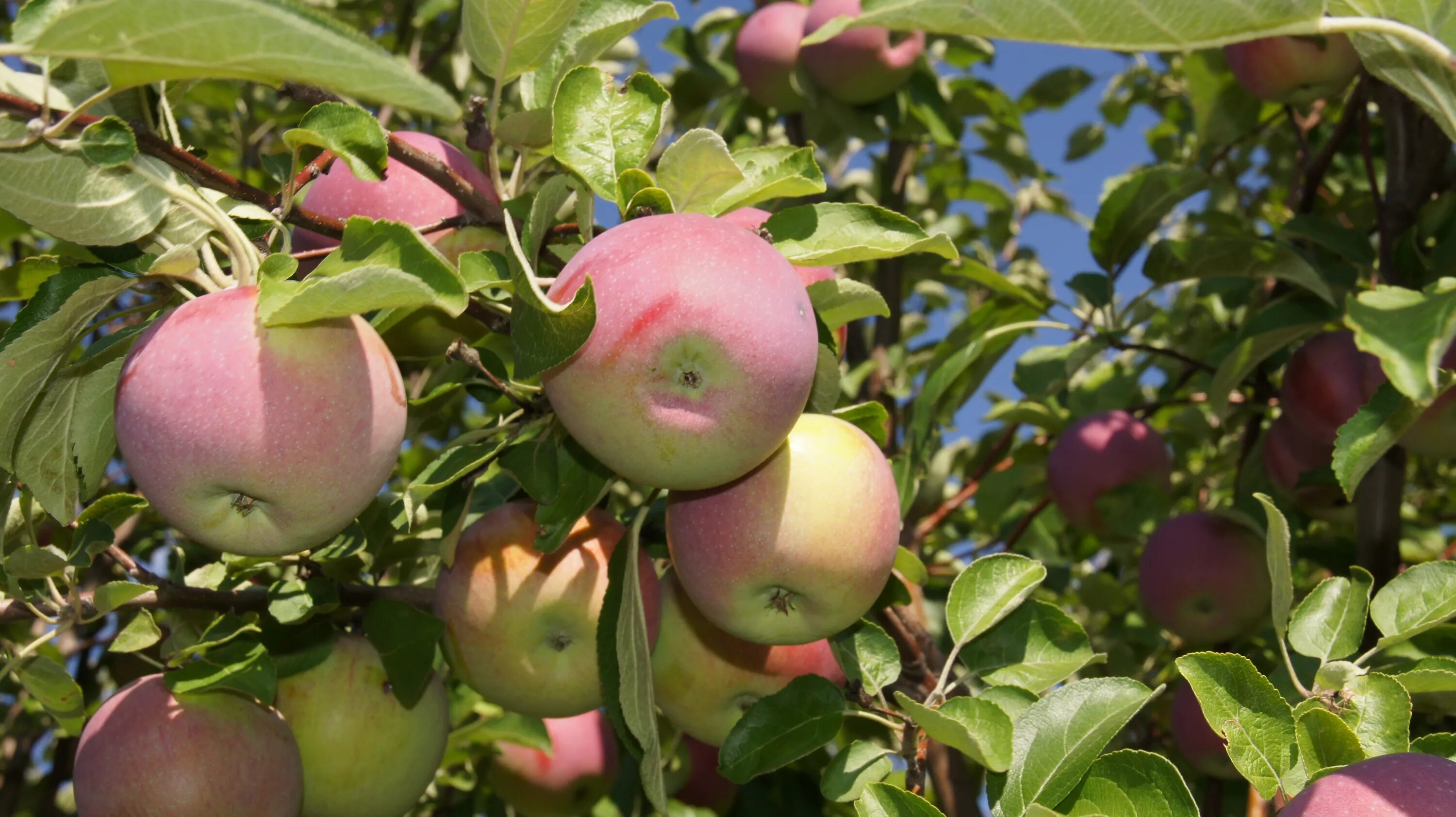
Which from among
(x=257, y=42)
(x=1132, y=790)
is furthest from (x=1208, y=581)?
(x=257, y=42)

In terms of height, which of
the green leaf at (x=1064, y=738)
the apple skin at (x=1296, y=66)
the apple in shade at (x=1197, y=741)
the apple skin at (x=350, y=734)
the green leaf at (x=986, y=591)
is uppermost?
the apple skin at (x=1296, y=66)

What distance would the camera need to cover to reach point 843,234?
1363 millimetres

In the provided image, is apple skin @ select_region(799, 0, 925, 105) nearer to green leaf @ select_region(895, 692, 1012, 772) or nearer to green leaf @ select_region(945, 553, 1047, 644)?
green leaf @ select_region(945, 553, 1047, 644)

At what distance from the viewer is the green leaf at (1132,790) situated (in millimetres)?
1105

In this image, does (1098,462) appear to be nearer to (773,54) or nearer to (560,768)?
(773,54)

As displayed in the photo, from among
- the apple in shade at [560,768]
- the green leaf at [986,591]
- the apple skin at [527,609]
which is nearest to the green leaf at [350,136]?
the apple skin at [527,609]

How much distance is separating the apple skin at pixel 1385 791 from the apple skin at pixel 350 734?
115 cm

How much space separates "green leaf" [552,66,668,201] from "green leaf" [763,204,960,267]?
0.18 meters

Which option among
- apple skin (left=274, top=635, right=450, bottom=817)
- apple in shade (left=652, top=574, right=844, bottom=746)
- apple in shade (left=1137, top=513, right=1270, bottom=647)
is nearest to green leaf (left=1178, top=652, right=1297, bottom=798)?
apple in shade (left=652, top=574, right=844, bottom=746)

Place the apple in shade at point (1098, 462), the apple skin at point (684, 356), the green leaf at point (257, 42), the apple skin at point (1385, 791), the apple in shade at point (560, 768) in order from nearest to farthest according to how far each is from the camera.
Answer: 1. the green leaf at point (257, 42)
2. the apple skin at point (1385, 791)
3. the apple skin at point (684, 356)
4. the apple in shade at point (560, 768)
5. the apple in shade at point (1098, 462)

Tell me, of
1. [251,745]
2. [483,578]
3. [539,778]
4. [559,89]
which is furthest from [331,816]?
[559,89]

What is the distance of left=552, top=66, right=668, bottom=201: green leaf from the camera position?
1319 mm

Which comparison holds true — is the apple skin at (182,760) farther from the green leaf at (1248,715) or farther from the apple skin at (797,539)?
the green leaf at (1248,715)

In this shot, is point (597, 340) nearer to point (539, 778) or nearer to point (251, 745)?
point (251, 745)
